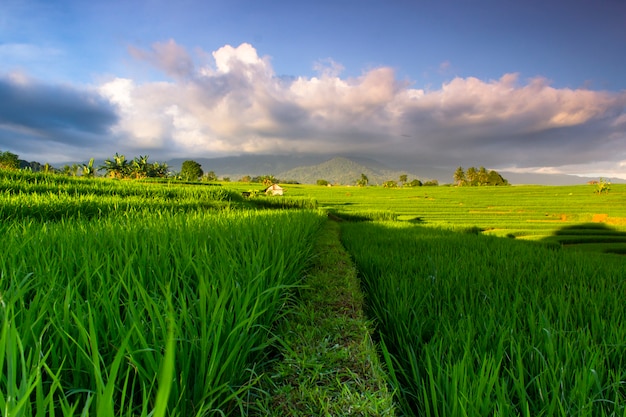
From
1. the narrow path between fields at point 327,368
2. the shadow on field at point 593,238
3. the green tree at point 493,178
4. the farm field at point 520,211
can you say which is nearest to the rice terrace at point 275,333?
the narrow path between fields at point 327,368

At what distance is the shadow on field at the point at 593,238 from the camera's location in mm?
12883

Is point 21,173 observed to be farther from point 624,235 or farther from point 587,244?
point 624,235

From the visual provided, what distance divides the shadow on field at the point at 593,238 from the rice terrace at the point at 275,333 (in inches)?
457

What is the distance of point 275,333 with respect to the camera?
138cm

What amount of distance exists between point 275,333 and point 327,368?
1.17 feet

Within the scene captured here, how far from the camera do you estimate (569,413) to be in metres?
1.04

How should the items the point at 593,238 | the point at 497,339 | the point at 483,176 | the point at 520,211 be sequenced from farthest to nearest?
the point at 483,176, the point at 520,211, the point at 593,238, the point at 497,339

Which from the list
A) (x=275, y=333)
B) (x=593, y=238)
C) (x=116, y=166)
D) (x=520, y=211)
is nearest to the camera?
(x=275, y=333)

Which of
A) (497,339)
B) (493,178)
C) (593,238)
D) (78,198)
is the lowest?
(593,238)

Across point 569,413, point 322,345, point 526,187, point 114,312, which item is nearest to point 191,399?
point 114,312

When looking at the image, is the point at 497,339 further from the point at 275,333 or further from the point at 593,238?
the point at 593,238

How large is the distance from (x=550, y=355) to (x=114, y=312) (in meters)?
1.82

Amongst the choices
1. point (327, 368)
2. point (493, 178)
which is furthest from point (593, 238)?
point (493, 178)

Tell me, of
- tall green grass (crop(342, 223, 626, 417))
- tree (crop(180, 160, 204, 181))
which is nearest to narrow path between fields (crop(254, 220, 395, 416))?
tall green grass (crop(342, 223, 626, 417))
